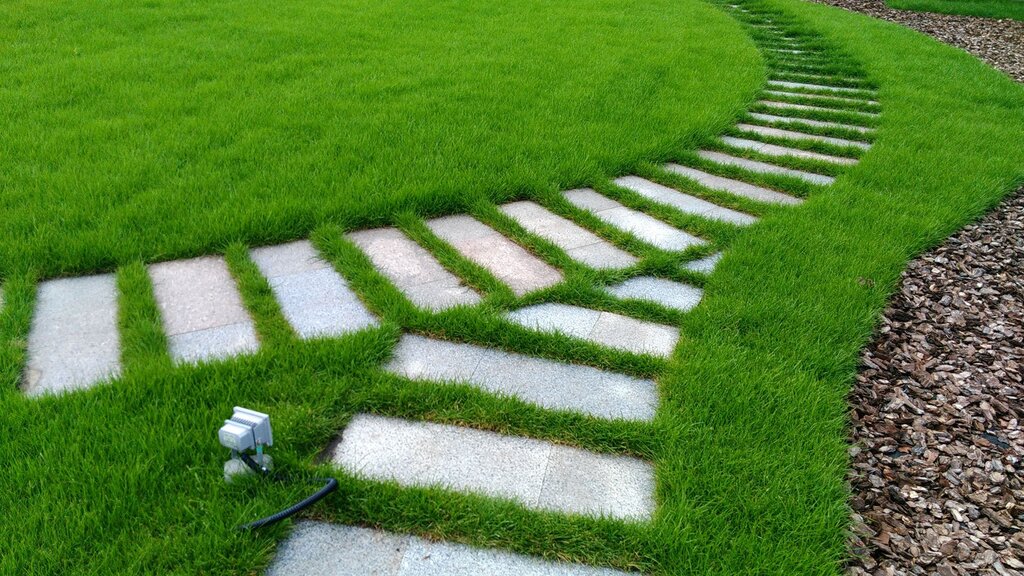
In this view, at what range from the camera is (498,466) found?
210 cm

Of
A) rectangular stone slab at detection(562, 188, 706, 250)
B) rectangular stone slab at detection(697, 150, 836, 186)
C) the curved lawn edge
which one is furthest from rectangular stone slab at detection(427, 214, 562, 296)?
rectangular stone slab at detection(697, 150, 836, 186)

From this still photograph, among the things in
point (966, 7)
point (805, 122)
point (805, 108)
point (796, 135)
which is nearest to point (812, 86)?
point (805, 108)

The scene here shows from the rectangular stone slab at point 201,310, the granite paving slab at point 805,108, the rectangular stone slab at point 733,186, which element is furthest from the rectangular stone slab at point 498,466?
the granite paving slab at point 805,108

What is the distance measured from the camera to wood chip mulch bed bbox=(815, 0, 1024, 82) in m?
8.87

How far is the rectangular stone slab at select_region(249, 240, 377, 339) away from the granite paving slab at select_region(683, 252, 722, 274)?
5.15 feet

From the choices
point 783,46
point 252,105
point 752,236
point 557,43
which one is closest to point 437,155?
point 252,105

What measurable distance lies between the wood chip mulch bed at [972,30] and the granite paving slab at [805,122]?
13.0 ft

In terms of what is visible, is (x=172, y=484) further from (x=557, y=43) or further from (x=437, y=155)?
(x=557, y=43)

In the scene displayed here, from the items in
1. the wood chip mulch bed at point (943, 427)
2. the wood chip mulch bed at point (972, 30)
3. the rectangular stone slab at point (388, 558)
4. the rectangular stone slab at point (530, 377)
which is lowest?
the wood chip mulch bed at point (943, 427)

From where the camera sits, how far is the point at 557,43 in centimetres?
723

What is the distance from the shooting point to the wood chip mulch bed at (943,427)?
6.68 feet

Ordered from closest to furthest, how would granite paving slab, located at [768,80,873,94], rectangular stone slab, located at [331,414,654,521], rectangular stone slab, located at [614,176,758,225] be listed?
rectangular stone slab, located at [331,414,654,521] → rectangular stone slab, located at [614,176,758,225] → granite paving slab, located at [768,80,873,94]

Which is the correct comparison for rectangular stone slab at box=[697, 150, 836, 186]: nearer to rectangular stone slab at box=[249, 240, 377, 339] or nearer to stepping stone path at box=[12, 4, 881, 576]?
stepping stone path at box=[12, 4, 881, 576]

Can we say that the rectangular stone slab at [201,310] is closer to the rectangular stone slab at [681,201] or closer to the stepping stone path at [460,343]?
the stepping stone path at [460,343]
